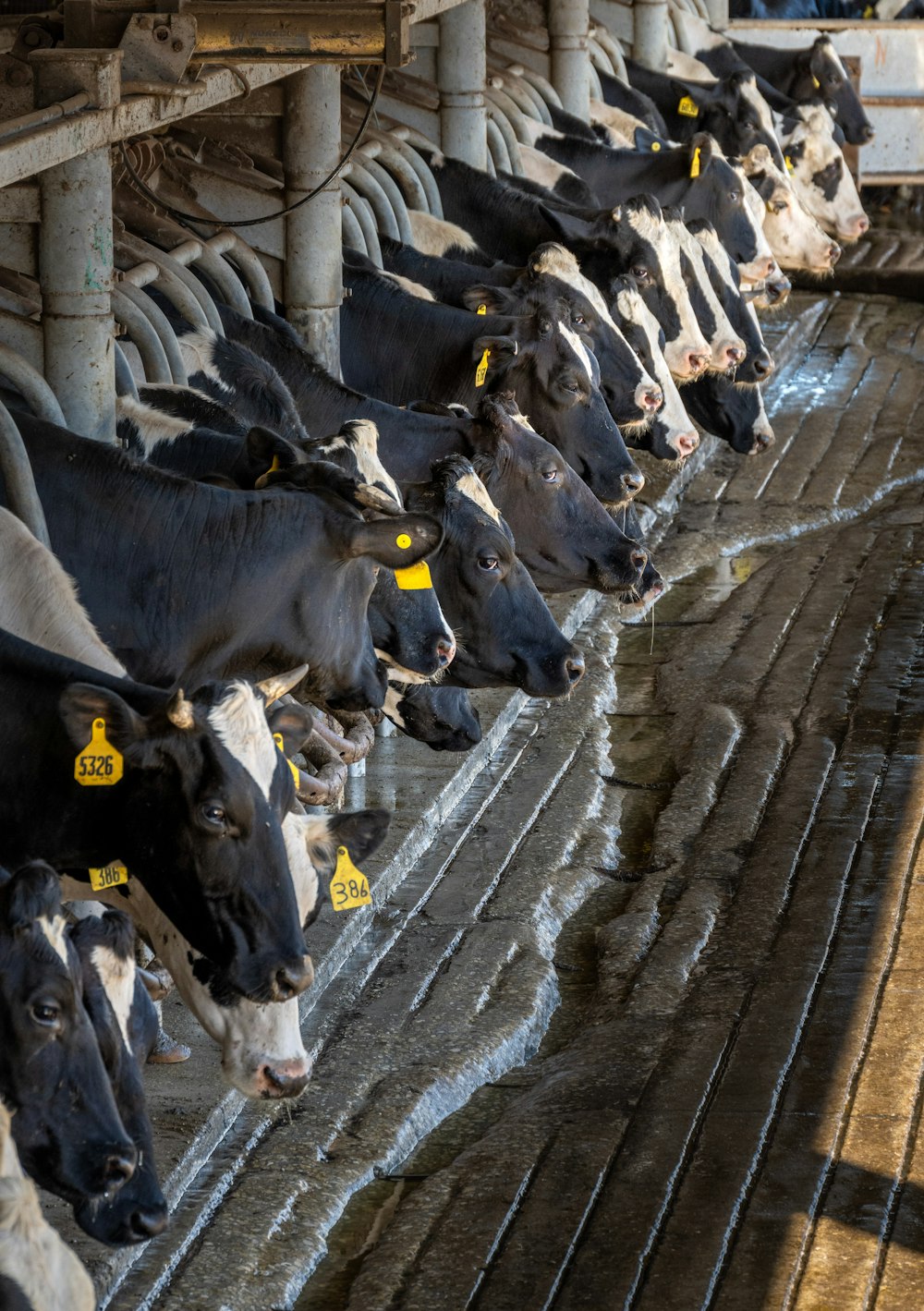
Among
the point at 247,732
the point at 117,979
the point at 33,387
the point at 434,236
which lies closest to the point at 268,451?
the point at 33,387

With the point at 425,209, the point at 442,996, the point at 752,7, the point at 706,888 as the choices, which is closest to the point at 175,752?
the point at 442,996

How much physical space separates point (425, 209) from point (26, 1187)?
6.73 metres

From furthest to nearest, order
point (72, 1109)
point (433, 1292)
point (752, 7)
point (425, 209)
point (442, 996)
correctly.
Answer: point (752, 7) → point (425, 209) → point (442, 996) → point (433, 1292) → point (72, 1109)

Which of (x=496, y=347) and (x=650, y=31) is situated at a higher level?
(x=496, y=347)

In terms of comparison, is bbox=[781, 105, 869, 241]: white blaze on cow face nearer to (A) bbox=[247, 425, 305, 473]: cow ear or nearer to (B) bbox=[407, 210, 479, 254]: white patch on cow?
(B) bbox=[407, 210, 479, 254]: white patch on cow

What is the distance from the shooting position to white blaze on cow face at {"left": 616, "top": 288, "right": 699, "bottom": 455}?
8.09m

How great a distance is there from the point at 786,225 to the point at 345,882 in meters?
8.60

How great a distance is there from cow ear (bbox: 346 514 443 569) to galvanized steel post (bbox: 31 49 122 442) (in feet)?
3.45

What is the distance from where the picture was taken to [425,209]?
8891mm

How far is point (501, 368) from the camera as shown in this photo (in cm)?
699

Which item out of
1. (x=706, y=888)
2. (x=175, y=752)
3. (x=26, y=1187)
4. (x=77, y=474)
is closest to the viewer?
(x=26, y=1187)

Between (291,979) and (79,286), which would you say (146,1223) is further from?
(79,286)

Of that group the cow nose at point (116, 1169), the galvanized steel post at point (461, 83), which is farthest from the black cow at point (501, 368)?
the cow nose at point (116, 1169)

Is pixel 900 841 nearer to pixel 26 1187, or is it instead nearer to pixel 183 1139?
pixel 183 1139
